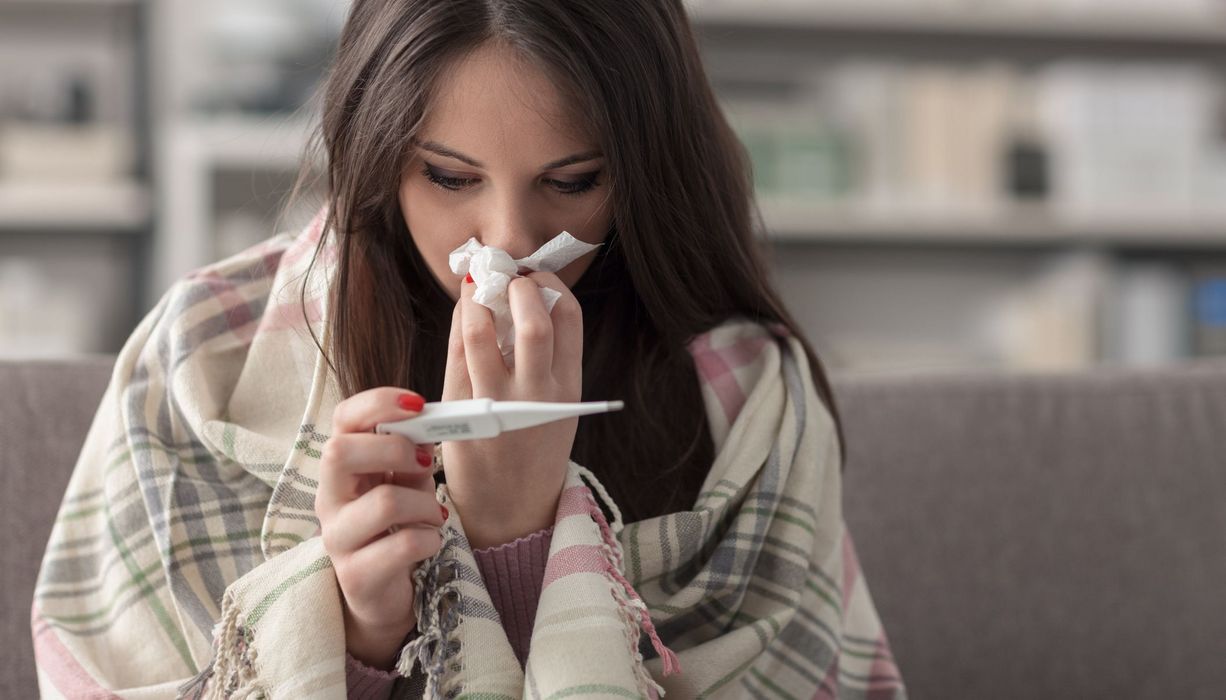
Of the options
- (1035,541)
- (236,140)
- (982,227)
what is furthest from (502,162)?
(982,227)

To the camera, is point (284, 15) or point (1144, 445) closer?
point (1144, 445)

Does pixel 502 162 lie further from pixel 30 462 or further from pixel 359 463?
pixel 30 462

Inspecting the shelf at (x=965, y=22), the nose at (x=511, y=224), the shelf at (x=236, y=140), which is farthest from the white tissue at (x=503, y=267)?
the shelf at (x=965, y=22)

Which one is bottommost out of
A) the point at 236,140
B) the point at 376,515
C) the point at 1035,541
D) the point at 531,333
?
the point at 1035,541

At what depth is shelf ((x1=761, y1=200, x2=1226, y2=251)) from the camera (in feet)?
9.14

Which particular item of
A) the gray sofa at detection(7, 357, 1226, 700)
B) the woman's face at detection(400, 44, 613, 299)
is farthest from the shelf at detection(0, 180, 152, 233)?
the woman's face at detection(400, 44, 613, 299)

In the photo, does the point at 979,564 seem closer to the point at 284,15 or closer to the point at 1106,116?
the point at 1106,116

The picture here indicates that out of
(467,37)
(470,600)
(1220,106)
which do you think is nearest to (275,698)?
(470,600)

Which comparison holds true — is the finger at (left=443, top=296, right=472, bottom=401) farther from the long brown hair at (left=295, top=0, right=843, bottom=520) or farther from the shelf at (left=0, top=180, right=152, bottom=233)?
the shelf at (left=0, top=180, right=152, bottom=233)

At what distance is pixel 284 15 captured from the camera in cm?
272

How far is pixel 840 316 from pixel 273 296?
2.15 meters

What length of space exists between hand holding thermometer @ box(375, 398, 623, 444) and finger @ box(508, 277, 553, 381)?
0.08 meters

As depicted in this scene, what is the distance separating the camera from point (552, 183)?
3.04 feet

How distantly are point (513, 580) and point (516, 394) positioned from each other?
0.52ft
